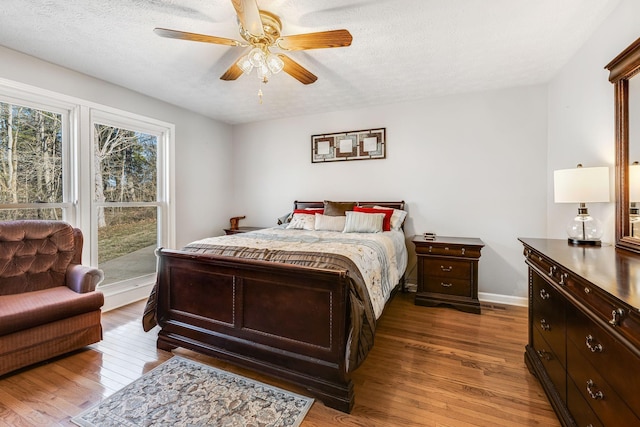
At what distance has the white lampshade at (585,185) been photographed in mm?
1879

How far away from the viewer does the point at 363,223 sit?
331cm

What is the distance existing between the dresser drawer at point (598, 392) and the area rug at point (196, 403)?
134cm

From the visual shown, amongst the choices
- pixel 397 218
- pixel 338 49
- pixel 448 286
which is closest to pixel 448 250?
pixel 448 286

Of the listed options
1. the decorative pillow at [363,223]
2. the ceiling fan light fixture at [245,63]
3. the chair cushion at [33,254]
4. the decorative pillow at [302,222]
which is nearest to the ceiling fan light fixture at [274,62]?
the ceiling fan light fixture at [245,63]

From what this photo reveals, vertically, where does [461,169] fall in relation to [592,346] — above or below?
above

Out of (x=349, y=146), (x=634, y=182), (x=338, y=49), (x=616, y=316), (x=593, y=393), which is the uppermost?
(x=338, y=49)

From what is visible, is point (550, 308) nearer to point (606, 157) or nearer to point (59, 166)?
point (606, 157)

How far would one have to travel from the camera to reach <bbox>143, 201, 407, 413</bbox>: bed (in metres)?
1.70

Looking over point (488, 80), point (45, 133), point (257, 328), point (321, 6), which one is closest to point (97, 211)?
point (45, 133)

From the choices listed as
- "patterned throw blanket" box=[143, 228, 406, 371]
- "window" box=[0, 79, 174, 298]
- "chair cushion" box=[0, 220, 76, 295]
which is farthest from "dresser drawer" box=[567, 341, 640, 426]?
"window" box=[0, 79, 174, 298]

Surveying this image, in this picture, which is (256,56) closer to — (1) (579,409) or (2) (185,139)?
(2) (185,139)

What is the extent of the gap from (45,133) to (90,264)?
1371 millimetres

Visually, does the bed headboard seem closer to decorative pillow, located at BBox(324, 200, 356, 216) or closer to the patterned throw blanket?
decorative pillow, located at BBox(324, 200, 356, 216)

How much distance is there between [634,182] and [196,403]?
2939 millimetres
